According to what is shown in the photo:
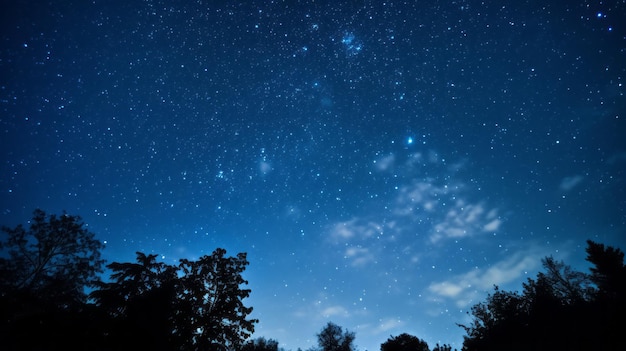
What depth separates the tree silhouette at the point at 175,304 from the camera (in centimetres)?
1234

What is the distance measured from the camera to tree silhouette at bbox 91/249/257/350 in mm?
12336

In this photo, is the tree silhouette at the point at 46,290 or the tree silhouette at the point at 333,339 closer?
the tree silhouette at the point at 46,290

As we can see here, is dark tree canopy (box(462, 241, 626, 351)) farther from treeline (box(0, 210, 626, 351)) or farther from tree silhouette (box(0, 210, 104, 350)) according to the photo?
tree silhouette (box(0, 210, 104, 350))

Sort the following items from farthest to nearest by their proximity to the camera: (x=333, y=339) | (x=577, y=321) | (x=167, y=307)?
(x=333, y=339) → (x=577, y=321) → (x=167, y=307)

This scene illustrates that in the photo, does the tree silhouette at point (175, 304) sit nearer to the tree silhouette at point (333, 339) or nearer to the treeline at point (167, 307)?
the treeline at point (167, 307)

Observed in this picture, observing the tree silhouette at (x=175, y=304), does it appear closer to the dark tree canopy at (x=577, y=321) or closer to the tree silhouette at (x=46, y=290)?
the tree silhouette at (x=46, y=290)

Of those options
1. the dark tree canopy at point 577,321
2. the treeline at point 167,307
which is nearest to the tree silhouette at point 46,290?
the treeline at point 167,307

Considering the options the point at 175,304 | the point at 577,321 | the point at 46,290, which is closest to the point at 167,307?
the point at 175,304

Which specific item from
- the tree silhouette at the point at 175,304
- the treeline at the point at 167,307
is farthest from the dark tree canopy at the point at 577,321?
the tree silhouette at the point at 175,304

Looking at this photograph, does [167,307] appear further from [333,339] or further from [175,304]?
[333,339]

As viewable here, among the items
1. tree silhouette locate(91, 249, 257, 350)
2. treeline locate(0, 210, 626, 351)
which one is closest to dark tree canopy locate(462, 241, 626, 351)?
treeline locate(0, 210, 626, 351)

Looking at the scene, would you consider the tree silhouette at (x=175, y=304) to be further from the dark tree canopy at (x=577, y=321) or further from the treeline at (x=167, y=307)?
the dark tree canopy at (x=577, y=321)

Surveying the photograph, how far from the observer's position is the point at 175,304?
51.0 feet

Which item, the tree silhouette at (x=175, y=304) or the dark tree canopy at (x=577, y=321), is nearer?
the tree silhouette at (x=175, y=304)
